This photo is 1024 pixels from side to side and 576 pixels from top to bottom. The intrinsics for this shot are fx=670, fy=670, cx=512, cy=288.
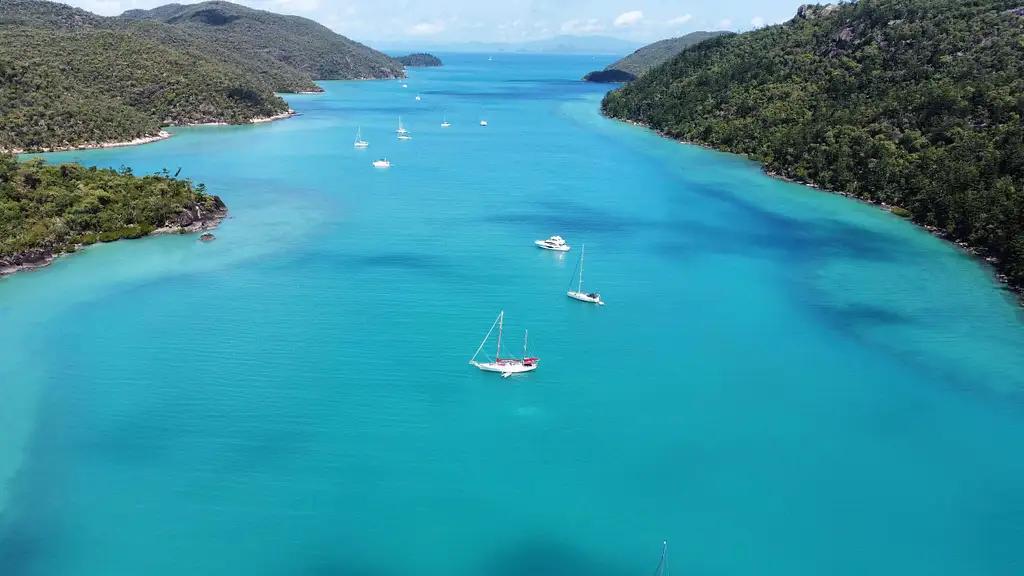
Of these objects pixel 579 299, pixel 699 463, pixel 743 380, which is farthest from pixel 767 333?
pixel 699 463

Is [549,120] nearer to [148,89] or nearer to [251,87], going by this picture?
[251,87]

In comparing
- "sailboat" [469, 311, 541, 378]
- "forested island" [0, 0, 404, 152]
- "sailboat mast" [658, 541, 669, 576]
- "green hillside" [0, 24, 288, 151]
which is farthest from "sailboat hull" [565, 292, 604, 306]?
"forested island" [0, 0, 404, 152]

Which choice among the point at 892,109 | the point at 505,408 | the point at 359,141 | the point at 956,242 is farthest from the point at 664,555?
the point at 359,141

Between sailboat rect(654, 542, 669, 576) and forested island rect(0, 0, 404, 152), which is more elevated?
forested island rect(0, 0, 404, 152)

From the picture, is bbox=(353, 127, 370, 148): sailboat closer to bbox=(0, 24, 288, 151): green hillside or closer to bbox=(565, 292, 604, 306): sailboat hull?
bbox=(0, 24, 288, 151): green hillside

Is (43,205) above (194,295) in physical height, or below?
above

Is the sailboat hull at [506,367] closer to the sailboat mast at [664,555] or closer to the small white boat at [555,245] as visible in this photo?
the sailboat mast at [664,555]

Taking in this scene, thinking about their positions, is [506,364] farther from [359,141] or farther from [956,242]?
[359,141]
